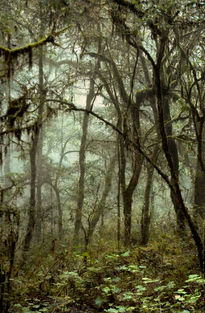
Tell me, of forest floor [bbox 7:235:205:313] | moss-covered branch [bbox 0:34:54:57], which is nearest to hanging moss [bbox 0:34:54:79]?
moss-covered branch [bbox 0:34:54:57]

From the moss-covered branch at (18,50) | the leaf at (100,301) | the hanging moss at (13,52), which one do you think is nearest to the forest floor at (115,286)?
the leaf at (100,301)

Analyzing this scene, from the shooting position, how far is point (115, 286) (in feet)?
17.5

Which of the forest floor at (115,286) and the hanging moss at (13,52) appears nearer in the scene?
the forest floor at (115,286)

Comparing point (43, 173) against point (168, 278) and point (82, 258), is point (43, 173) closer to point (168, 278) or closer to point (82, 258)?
point (82, 258)

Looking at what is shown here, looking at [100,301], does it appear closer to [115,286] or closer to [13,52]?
[115,286]

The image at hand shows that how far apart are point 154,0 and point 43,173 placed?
13.7 metres

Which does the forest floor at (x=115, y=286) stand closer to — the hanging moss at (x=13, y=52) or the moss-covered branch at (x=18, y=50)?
the hanging moss at (x=13, y=52)

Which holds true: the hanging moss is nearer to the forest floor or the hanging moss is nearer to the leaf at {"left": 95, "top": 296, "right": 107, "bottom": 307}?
the forest floor

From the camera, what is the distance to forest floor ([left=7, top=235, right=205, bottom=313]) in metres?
4.43

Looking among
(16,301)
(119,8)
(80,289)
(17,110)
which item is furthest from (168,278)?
(119,8)

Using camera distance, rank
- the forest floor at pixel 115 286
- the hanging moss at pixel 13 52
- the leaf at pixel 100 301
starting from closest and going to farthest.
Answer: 1. the forest floor at pixel 115 286
2. the leaf at pixel 100 301
3. the hanging moss at pixel 13 52

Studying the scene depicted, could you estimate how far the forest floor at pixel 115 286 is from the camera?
443cm

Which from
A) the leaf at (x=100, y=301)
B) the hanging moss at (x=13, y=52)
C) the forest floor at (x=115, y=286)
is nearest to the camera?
the forest floor at (x=115, y=286)

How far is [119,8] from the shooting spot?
679 cm
